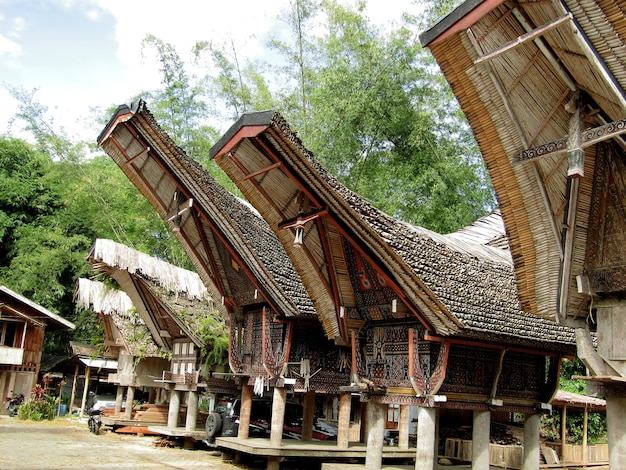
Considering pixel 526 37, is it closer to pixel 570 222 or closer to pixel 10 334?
pixel 570 222

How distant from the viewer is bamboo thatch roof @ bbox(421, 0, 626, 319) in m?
5.84

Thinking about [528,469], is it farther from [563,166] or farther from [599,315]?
[563,166]

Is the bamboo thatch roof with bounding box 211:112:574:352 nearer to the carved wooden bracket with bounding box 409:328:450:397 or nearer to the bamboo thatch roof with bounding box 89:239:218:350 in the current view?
the carved wooden bracket with bounding box 409:328:450:397

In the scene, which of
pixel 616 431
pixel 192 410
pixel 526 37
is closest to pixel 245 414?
pixel 192 410

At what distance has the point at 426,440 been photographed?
9953mm

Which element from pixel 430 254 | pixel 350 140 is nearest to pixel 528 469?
pixel 430 254

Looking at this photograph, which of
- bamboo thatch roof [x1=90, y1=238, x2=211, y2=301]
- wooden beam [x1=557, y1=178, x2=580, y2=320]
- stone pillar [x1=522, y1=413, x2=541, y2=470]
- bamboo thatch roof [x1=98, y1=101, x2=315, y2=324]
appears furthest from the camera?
bamboo thatch roof [x1=90, y1=238, x2=211, y2=301]

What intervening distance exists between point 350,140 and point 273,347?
415 inches

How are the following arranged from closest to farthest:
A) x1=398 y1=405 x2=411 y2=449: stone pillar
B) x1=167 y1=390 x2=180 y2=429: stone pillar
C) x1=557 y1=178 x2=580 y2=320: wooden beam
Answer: x1=557 y1=178 x2=580 y2=320: wooden beam, x1=398 y1=405 x2=411 y2=449: stone pillar, x1=167 y1=390 x2=180 y2=429: stone pillar

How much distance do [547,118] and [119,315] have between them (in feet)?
59.1

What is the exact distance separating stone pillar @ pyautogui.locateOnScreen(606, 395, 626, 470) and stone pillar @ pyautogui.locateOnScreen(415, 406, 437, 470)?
151 inches

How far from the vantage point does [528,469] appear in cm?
1135

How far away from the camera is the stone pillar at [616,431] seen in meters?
6.28

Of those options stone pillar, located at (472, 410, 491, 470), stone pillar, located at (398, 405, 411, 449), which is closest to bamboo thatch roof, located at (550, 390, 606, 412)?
stone pillar, located at (398, 405, 411, 449)
